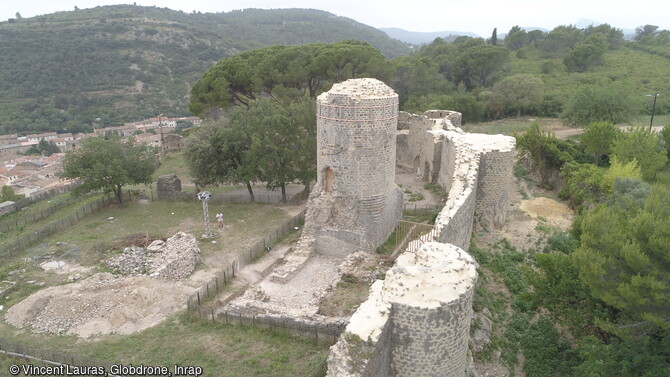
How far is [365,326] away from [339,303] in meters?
4.52

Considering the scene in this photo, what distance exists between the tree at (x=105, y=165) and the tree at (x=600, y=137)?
926 inches

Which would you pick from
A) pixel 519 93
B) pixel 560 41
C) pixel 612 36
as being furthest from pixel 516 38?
pixel 519 93

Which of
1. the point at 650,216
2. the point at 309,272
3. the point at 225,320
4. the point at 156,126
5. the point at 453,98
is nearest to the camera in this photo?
the point at 650,216

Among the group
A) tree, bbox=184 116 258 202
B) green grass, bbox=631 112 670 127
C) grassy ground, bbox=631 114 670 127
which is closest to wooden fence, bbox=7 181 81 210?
tree, bbox=184 116 258 202

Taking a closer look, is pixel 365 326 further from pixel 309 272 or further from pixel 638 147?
pixel 638 147

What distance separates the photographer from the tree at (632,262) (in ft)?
25.2

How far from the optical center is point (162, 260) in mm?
15516

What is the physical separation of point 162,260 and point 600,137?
2244 cm

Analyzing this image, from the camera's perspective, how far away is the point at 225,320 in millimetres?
11758

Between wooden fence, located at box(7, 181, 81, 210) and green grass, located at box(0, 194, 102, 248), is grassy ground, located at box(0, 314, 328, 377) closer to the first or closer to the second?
green grass, located at box(0, 194, 102, 248)

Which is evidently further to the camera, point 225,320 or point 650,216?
point 225,320

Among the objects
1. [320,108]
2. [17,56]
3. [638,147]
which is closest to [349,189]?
[320,108]

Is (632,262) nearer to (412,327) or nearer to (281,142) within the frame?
(412,327)

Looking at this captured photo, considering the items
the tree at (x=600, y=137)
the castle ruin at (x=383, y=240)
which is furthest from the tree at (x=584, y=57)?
the castle ruin at (x=383, y=240)
